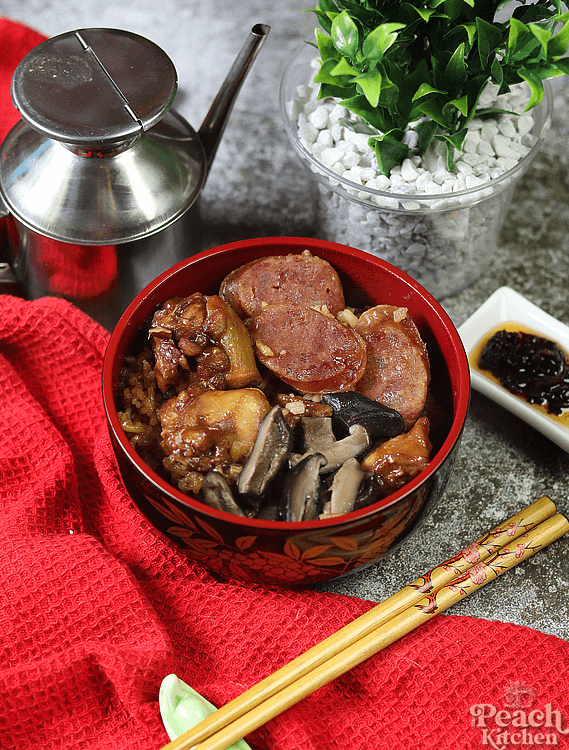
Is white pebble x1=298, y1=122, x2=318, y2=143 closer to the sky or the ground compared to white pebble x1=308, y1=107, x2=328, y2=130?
closer to the ground

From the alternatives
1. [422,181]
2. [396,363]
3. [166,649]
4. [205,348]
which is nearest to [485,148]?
[422,181]

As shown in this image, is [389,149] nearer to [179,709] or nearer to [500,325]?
[500,325]

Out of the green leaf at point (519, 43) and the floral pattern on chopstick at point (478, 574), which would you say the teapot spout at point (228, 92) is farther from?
the floral pattern on chopstick at point (478, 574)

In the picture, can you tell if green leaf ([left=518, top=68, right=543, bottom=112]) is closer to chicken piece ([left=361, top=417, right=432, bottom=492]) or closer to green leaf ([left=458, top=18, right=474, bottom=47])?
green leaf ([left=458, top=18, right=474, bottom=47])

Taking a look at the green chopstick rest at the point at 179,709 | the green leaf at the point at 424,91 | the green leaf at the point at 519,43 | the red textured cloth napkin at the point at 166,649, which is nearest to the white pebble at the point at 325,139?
the green leaf at the point at 424,91

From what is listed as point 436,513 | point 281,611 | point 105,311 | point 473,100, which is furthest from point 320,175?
point 281,611

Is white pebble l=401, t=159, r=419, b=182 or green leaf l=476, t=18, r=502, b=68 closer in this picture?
green leaf l=476, t=18, r=502, b=68

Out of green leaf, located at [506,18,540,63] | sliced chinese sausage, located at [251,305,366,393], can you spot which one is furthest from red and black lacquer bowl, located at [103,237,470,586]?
green leaf, located at [506,18,540,63]
